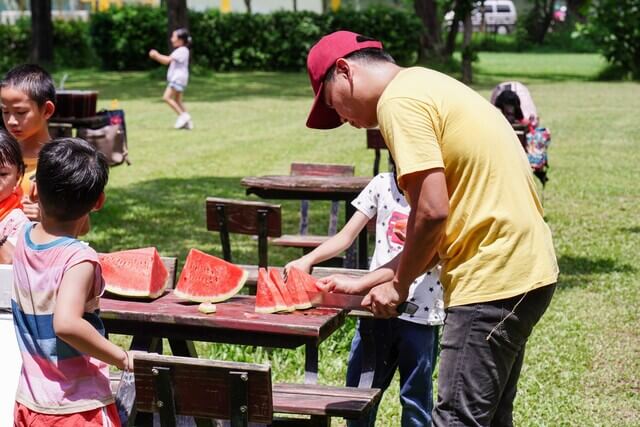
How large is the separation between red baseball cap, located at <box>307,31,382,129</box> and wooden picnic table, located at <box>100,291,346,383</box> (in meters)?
0.78

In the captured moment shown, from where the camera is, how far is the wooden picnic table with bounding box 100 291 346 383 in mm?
4047

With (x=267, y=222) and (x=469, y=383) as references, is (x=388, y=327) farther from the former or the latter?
(x=267, y=222)

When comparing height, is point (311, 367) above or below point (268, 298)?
below

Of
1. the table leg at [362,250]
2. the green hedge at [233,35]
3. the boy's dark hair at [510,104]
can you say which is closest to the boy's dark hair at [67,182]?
the table leg at [362,250]

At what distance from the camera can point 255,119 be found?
22469 millimetres

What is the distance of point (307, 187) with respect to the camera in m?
8.30

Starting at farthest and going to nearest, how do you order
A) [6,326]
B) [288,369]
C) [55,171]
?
1. [288,369]
2. [6,326]
3. [55,171]

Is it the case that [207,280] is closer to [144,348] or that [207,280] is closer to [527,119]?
[144,348]

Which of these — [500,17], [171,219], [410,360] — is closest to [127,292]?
[410,360]

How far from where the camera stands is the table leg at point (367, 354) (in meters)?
4.85

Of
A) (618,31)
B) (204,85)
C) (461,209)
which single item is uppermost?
(461,209)

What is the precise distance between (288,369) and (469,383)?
10.0ft

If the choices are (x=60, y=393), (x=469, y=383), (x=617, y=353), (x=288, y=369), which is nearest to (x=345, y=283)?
(x=469, y=383)

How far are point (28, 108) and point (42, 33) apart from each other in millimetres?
30834
